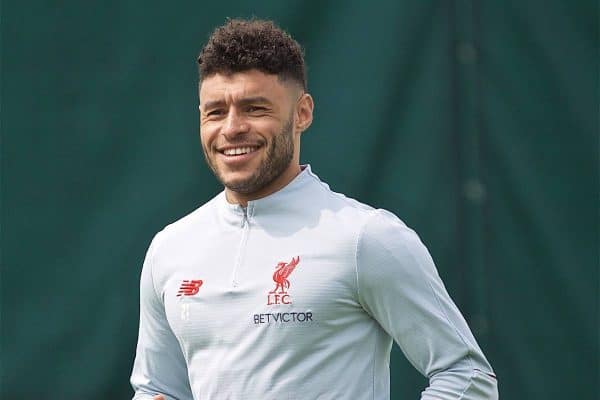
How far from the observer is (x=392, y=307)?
2408 mm

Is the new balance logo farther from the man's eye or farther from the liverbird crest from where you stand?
the man's eye

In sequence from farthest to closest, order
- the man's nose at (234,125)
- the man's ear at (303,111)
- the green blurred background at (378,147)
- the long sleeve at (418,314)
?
the green blurred background at (378,147), the man's ear at (303,111), the man's nose at (234,125), the long sleeve at (418,314)

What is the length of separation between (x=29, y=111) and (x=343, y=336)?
5.66 ft

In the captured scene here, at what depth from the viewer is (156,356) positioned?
9.07ft

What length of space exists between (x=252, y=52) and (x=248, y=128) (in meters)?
0.17

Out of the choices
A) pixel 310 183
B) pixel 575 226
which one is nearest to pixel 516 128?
pixel 575 226

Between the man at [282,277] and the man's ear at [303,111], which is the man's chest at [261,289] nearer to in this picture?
the man at [282,277]

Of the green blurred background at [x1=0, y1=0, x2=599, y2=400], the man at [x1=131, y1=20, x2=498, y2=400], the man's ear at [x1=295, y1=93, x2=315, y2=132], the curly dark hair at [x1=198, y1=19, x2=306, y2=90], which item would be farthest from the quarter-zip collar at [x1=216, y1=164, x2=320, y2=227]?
the green blurred background at [x1=0, y1=0, x2=599, y2=400]

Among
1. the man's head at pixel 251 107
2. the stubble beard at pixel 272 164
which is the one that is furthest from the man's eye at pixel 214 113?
A: the stubble beard at pixel 272 164

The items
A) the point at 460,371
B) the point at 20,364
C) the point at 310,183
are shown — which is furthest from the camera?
the point at 20,364

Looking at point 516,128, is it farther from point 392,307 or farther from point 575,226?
point 392,307

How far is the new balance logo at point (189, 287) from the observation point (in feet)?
8.45

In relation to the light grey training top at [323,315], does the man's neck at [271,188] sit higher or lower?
higher

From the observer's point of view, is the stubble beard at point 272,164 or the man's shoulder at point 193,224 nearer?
the stubble beard at point 272,164
